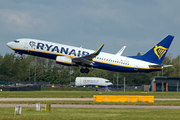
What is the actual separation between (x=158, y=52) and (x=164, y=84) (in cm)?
3375

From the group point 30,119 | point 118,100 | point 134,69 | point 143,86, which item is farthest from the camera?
point 143,86

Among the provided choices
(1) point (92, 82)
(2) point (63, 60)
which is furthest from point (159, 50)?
(1) point (92, 82)

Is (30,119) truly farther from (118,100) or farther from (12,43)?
(12,43)

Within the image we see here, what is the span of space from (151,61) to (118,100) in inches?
810

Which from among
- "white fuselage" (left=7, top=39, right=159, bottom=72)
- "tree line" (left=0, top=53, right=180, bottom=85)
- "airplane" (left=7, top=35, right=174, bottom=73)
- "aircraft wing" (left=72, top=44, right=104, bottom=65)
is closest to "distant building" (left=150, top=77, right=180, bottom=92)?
"tree line" (left=0, top=53, right=180, bottom=85)

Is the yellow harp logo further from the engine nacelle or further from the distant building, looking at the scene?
the distant building

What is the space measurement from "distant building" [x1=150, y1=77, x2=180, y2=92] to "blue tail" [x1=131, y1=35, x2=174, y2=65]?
93.9 feet

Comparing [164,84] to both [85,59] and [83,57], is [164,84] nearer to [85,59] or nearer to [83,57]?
[85,59]

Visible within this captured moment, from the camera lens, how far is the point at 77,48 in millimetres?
55312

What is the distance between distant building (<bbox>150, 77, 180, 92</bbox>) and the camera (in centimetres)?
8988

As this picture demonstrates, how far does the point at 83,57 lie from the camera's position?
53.6 meters

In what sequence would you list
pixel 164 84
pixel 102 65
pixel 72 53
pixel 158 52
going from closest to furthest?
1. pixel 72 53
2. pixel 102 65
3. pixel 158 52
4. pixel 164 84

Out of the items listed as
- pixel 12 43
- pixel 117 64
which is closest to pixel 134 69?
pixel 117 64

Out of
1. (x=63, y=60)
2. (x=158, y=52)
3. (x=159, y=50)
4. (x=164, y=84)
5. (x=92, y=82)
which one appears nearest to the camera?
(x=63, y=60)
